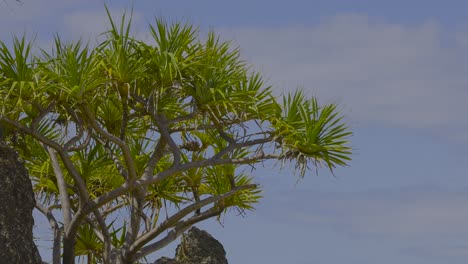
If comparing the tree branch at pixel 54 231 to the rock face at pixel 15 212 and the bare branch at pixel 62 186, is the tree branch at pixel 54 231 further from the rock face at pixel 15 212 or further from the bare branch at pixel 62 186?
the rock face at pixel 15 212

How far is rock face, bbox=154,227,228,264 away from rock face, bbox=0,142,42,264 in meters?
4.81

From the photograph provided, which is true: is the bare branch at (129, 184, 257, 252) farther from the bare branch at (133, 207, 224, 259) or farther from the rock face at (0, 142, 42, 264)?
the rock face at (0, 142, 42, 264)

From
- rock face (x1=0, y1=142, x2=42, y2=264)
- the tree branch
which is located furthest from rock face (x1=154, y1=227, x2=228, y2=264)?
rock face (x1=0, y1=142, x2=42, y2=264)

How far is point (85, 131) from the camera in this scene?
14.6 meters

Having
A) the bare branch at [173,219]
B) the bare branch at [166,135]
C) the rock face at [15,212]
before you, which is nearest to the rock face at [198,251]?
the bare branch at [173,219]

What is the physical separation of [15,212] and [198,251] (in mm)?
5249

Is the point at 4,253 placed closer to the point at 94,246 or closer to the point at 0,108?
the point at 0,108

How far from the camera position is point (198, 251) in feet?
50.2

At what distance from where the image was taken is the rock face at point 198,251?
599 inches

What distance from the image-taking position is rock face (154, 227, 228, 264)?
50.0ft

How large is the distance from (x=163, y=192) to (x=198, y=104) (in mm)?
2791

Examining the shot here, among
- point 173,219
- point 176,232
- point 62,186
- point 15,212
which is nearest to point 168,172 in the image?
point 173,219

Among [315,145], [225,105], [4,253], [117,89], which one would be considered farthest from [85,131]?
[4,253]

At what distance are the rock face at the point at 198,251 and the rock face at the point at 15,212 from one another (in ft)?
15.8
